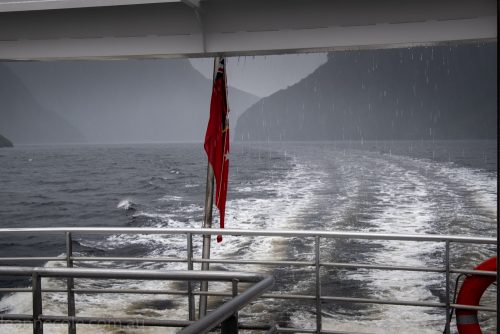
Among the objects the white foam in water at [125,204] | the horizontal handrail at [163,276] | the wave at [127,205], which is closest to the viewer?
the horizontal handrail at [163,276]

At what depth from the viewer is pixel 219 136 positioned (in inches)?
243

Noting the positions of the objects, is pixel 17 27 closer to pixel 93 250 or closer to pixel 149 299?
pixel 149 299

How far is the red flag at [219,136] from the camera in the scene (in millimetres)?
6078

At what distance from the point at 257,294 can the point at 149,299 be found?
1334 cm

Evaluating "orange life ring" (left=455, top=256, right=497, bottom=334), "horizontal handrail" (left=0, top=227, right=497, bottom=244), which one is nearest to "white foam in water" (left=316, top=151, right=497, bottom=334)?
"orange life ring" (left=455, top=256, right=497, bottom=334)

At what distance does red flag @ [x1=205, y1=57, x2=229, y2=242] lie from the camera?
608cm

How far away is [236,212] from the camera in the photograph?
36938 millimetres

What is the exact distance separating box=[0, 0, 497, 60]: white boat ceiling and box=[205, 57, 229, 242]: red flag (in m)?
0.92

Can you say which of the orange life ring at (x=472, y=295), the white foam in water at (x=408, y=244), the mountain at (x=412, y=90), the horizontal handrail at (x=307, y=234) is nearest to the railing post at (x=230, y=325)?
the horizontal handrail at (x=307, y=234)

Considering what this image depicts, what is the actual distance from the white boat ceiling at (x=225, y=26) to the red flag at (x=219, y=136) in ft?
3.01

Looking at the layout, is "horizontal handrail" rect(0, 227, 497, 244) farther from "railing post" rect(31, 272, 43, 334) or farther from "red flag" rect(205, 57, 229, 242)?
"railing post" rect(31, 272, 43, 334)

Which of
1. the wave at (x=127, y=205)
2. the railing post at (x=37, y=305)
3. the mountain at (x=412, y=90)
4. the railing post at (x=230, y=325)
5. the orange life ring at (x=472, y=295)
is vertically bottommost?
the wave at (x=127, y=205)

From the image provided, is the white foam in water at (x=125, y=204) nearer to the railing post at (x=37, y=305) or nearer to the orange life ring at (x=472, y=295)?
the orange life ring at (x=472, y=295)

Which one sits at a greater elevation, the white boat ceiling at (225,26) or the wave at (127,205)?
the white boat ceiling at (225,26)
